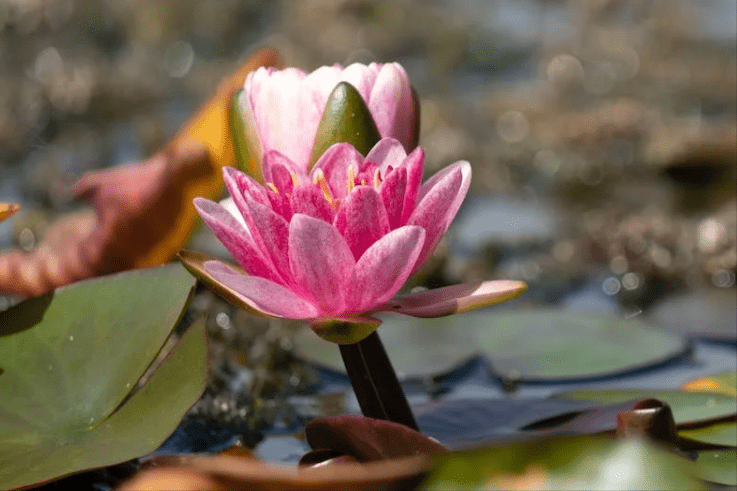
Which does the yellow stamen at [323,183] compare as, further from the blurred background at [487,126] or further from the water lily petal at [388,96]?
the blurred background at [487,126]

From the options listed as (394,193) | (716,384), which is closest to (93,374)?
(394,193)

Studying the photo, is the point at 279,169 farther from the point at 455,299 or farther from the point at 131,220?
the point at 131,220

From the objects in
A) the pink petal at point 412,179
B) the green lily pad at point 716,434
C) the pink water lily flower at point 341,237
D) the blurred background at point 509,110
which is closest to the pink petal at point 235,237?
the pink water lily flower at point 341,237

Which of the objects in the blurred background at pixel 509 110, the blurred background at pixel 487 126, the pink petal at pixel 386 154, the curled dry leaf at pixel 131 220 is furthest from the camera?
the blurred background at pixel 509 110

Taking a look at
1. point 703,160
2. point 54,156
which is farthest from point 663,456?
point 54,156

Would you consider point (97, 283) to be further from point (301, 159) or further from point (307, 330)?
point (307, 330)

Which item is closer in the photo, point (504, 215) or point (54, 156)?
point (504, 215)

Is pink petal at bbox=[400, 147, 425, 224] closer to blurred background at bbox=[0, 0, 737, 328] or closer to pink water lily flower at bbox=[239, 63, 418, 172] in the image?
pink water lily flower at bbox=[239, 63, 418, 172]
